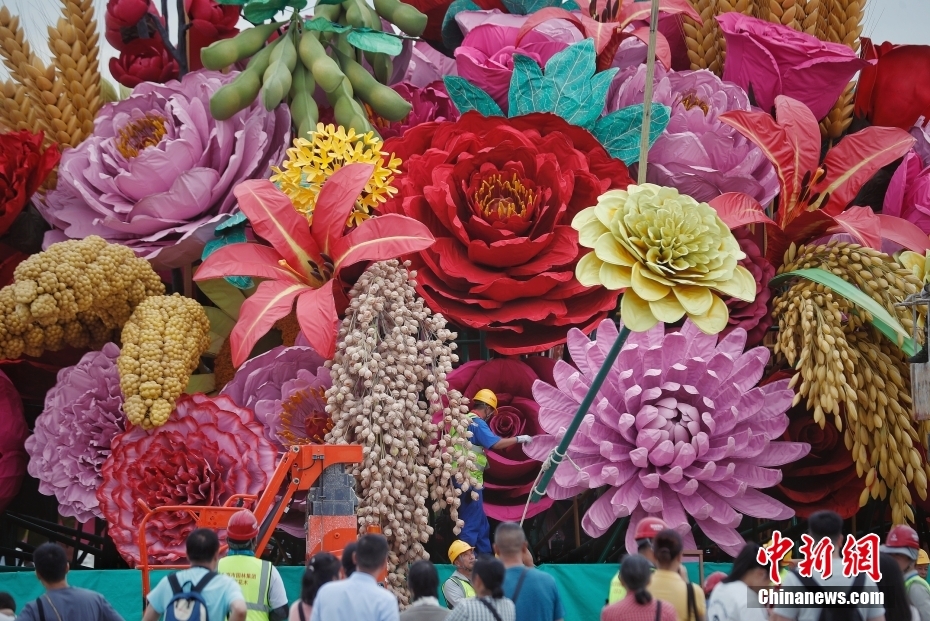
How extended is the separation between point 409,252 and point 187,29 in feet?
7.65

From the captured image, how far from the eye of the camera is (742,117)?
6457mm

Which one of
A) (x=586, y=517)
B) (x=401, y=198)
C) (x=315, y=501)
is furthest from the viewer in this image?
(x=401, y=198)

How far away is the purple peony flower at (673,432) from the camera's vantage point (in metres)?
5.98

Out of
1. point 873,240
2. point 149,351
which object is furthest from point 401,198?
point 873,240

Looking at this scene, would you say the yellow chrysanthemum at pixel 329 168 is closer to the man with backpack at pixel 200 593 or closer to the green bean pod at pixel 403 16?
the green bean pod at pixel 403 16

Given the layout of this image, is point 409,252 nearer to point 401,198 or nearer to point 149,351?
point 401,198

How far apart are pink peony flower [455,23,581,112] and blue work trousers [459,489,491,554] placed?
84.3 inches

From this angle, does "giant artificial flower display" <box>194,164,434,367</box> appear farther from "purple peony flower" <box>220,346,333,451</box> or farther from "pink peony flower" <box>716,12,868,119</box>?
"pink peony flower" <box>716,12,868,119</box>

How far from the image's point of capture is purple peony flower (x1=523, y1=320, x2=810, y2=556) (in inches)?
236

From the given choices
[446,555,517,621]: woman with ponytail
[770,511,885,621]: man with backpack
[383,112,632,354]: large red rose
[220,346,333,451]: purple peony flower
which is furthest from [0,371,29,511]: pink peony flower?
[770,511,885,621]: man with backpack

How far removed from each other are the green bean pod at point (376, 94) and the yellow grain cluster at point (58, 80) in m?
1.47

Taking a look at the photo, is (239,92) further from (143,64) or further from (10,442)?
(10,442)

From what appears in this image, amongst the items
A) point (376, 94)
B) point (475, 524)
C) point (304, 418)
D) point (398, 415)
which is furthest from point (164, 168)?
point (475, 524)

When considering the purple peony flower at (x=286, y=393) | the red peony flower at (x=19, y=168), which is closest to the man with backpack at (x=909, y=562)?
the purple peony flower at (x=286, y=393)
